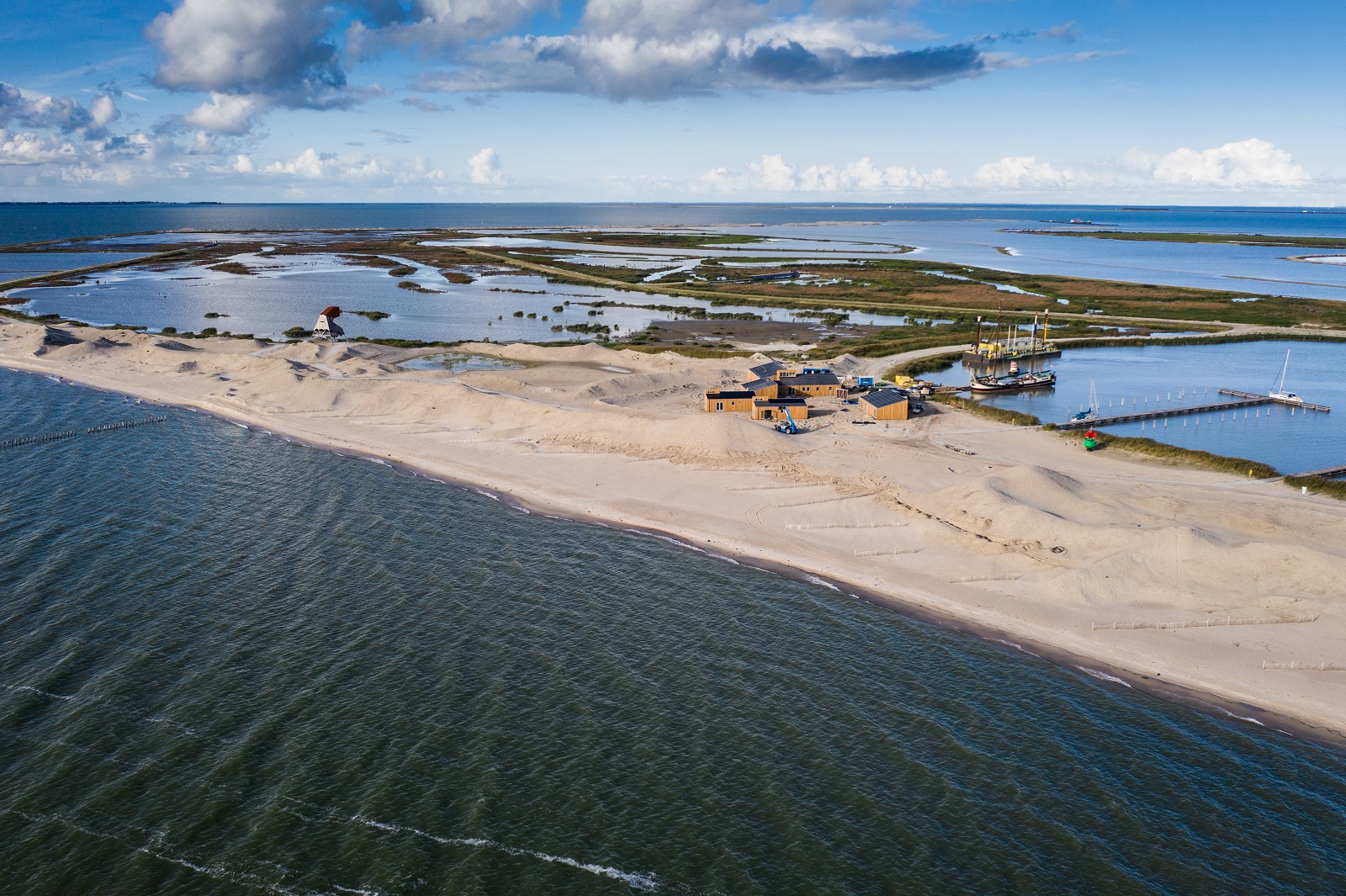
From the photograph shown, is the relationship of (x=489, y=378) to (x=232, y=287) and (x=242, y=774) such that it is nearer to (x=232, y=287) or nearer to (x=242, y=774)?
(x=242, y=774)

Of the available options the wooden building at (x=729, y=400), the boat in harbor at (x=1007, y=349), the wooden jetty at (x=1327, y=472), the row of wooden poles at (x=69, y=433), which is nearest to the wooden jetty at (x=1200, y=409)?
the wooden jetty at (x=1327, y=472)

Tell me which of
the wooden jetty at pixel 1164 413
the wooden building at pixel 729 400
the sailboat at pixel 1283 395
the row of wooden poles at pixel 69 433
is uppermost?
the wooden building at pixel 729 400

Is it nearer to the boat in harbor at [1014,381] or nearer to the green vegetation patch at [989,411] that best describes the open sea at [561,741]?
the green vegetation patch at [989,411]

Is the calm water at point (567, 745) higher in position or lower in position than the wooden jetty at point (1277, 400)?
lower

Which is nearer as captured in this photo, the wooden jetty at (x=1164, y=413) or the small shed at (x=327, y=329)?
the wooden jetty at (x=1164, y=413)

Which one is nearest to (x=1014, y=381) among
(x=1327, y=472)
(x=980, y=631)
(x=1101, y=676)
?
(x=1327, y=472)

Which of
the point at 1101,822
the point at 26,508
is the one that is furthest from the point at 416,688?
the point at 26,508
